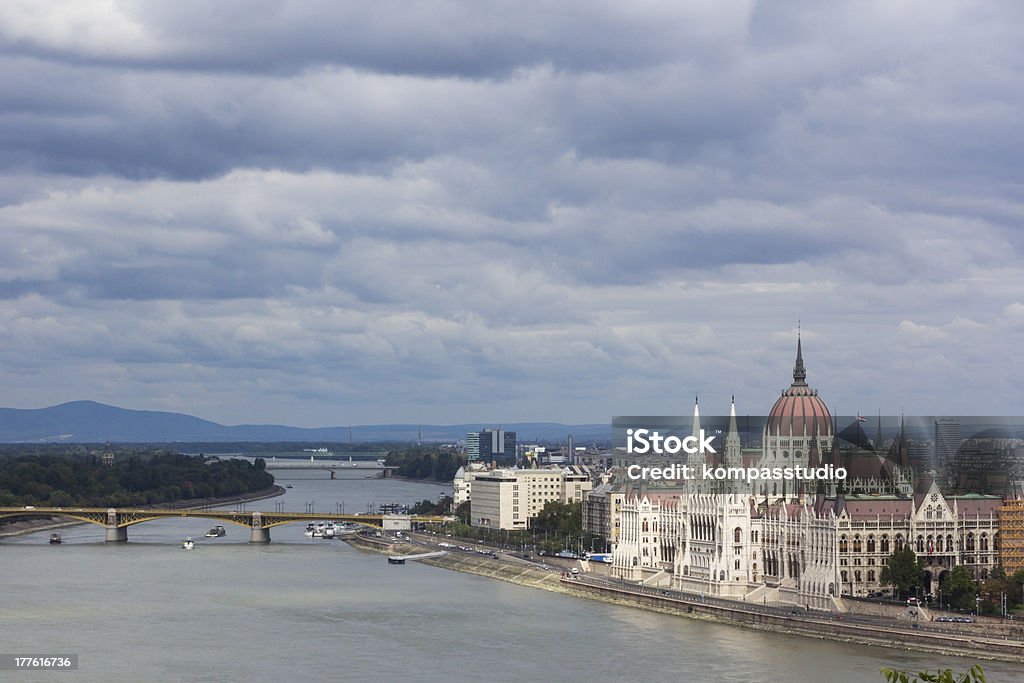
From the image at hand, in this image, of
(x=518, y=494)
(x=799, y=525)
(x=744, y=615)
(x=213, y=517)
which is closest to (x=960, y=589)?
(x=744, y=615)

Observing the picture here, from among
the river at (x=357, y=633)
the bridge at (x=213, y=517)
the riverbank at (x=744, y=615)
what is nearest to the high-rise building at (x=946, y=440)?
the riverbank at (x=744, y=615)

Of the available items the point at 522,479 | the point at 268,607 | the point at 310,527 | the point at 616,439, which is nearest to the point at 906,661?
the point at 268,607

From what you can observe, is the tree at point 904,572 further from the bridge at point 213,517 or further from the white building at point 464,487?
the white building at point 464,487

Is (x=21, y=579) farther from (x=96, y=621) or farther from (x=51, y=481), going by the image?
(x=51, y=481)

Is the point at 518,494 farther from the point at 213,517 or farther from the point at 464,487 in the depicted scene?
the point at 213,517

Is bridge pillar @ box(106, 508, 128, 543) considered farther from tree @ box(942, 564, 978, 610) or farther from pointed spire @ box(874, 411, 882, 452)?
tree @ box(942, 564, 978, 610)

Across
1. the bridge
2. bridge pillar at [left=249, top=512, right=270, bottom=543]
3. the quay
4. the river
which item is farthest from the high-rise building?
bridge pillar at [left=249, top=512, right=270, bottom=543]
